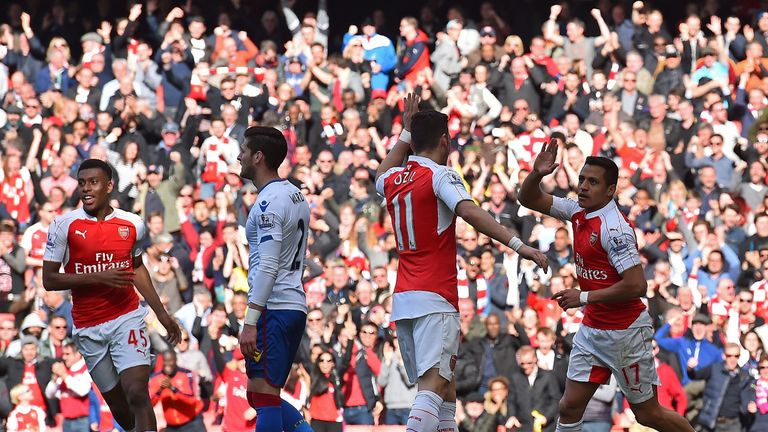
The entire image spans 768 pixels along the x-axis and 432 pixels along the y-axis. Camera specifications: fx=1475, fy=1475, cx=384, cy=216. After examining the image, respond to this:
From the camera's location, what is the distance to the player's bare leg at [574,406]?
33.8 ft

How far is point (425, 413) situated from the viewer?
954cm

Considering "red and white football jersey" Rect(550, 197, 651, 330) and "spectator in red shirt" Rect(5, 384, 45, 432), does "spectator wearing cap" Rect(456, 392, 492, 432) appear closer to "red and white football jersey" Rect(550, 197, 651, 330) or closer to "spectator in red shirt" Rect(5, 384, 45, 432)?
"spectator in red shirt" Rect(5, 384, 45, 432)

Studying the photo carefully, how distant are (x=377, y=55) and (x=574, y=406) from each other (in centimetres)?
1230

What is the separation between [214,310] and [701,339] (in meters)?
5.46

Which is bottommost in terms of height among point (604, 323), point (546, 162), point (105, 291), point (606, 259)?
point (604, 323)

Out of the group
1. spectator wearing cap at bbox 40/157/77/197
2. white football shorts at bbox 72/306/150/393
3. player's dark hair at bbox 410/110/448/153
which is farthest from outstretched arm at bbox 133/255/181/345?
spectator wearing cap at bbox 40/157/77/197

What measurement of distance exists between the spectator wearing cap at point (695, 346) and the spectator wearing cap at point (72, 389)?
20.8 ft

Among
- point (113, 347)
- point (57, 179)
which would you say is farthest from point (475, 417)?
point (57, 179)

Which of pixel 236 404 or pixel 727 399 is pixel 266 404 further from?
pixel 727 399

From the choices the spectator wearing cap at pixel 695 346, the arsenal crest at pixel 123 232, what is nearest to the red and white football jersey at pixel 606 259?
the arsenal crest at pixel 123 232

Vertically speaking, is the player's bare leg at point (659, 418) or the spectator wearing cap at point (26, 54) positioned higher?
the spectator wearing cap at point (26, 54)

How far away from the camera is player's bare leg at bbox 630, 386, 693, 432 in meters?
10.4

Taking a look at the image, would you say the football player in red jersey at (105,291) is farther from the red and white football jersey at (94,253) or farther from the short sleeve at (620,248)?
the short sleeve at (620,248)

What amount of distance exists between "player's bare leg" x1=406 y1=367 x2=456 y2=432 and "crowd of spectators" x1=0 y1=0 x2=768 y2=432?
5698mm
